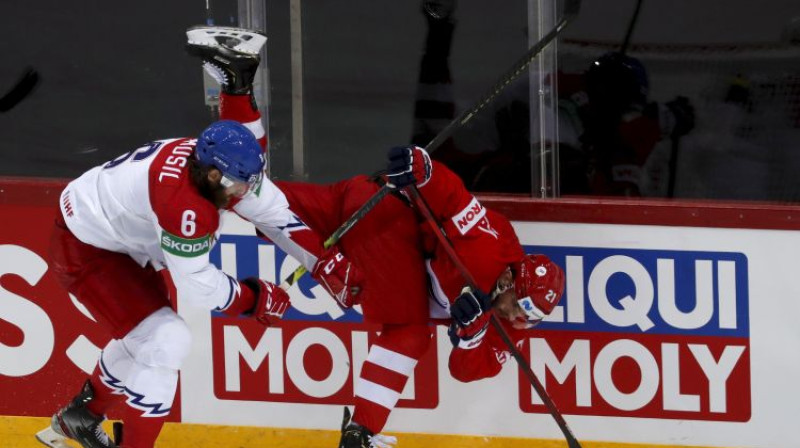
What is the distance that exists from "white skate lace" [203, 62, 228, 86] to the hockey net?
1020mm

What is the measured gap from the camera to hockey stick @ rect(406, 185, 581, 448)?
4.23 meters

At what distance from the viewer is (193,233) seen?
3789 millimetres

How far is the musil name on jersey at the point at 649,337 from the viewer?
4.43m

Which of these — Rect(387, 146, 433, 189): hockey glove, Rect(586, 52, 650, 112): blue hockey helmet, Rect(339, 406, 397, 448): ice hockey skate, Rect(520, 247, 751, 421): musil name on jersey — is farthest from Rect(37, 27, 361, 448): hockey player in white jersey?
Rect(586, 52, 650, 112): blue hockey helmet

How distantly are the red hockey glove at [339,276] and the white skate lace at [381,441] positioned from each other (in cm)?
42

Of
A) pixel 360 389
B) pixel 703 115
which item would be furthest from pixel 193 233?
pixel 703 115

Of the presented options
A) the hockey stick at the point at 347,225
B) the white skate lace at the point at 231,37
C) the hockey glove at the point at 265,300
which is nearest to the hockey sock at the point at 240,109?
the white skate lace at the point at 231,37

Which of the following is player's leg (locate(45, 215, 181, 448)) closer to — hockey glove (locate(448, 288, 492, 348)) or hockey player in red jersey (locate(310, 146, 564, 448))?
hockey player in red jersey (locate(310, 146, 564, 448))

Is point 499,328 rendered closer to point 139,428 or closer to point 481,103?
point 481,103

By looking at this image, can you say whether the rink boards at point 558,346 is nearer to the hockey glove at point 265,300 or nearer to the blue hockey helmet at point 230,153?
the hockey glove at point 265,300

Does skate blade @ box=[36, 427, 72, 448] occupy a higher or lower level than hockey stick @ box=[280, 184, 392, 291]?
lower

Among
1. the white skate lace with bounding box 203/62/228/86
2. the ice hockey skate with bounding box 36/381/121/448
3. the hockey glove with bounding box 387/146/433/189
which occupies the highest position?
the white skate lace with bounding box 203/62/228/86

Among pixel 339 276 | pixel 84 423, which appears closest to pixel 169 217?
pixel 339 276

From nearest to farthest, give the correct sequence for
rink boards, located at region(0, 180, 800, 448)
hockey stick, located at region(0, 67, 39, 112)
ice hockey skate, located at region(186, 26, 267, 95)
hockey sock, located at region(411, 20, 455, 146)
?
ice hockey skate, located at region(186, 26, 267, 95) < rink boards, located at region(0, 180, 800, 448) < hockey sock, located at region(411, 20, 455, 146) < hockey stick, located at region(0, 67, 39, 112)
